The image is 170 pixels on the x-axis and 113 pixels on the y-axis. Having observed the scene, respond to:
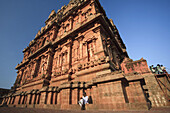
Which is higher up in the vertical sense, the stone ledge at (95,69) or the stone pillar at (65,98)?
the stone ledge at (95,69)

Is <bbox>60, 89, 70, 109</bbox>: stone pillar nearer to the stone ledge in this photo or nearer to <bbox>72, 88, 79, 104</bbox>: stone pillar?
<bbox>72, 88, 79, 104</bbox>: stone pillar

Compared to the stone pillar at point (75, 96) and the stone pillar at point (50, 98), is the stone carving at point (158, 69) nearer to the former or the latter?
the stone pillar at point (75, 96)

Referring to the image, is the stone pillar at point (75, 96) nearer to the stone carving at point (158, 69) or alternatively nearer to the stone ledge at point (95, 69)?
the stone ledge at point (95, 69)

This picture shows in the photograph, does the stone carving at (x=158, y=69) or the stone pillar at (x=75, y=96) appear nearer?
the stone pillar at (x=75, y=96)

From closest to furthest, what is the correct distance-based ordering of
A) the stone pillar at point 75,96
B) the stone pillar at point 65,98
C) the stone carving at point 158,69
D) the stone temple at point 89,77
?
the stone temple at point 89,77 → the stone pillar at point 65,98 → the stone pillar at point 75,96 → the stone carving at point 158,69

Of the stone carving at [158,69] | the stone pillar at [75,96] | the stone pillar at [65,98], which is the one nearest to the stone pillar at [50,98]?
the stone pillar at [65,98]

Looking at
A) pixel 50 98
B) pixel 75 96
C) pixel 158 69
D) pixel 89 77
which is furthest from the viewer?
pixel 158 69

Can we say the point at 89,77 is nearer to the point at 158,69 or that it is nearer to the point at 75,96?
the point at 75,96

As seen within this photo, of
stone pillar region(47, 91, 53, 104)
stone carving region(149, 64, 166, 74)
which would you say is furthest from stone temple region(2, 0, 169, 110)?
stone carving region(149, 64, 166, 74)

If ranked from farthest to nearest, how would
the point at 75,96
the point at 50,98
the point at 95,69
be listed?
the point at 95,69, the point at 50,98, the point at 75,96

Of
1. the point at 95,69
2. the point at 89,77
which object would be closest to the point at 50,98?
the point at 89,77

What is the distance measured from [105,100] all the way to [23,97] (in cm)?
1072

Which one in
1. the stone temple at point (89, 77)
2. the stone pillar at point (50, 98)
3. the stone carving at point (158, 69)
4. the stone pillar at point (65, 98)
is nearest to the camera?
the stone temple at point (89, 77)

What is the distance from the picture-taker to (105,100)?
461 cm
